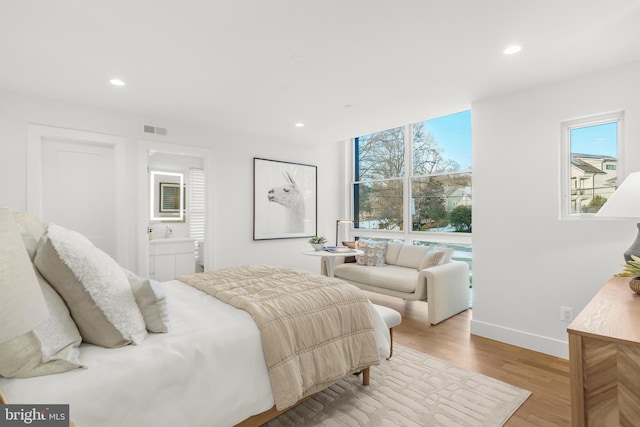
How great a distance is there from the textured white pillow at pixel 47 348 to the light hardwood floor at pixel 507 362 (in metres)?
2.24

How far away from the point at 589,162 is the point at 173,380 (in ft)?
11.2

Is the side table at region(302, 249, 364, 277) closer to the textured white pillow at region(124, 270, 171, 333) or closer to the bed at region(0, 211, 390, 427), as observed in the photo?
the bed at region(0, 211, 390, 427)

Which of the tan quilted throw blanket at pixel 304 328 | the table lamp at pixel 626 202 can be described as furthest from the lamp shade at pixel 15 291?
the table lamp at pixel 626 202

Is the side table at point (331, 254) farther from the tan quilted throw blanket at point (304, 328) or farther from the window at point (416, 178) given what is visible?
the tan quilted throw blanket at point (304, 328)

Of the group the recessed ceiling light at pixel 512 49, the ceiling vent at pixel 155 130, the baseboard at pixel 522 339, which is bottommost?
the baseboard at pixel 522 339

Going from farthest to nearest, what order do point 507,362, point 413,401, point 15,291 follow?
point 507,362 < point 413,401 < point 15,291

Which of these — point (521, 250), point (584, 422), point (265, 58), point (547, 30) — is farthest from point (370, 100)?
point (584, 422)

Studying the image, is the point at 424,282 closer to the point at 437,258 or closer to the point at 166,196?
the point at 437,258

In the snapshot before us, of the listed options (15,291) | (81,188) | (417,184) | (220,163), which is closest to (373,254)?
(417,184)

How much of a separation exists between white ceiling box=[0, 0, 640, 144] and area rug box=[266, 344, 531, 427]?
238 centimetres

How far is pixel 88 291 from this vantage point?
4.13 feet

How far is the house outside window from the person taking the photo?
14.6 ft

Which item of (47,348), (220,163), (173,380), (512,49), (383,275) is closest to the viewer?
(47,348)

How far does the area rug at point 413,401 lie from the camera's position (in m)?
1.85
